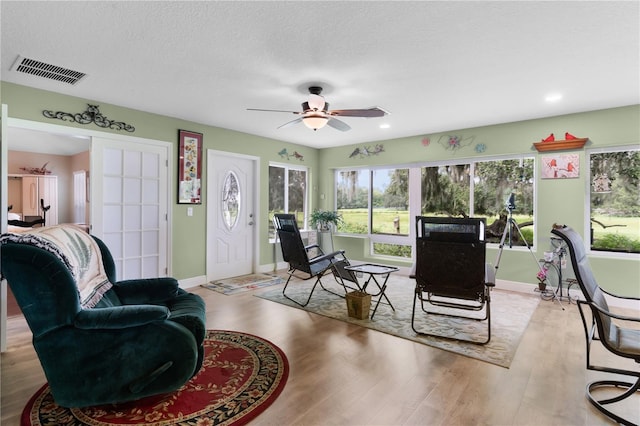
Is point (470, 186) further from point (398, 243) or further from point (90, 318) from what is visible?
point (90, 318)

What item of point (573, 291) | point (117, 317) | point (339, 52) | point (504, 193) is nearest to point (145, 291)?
point (117, 317)

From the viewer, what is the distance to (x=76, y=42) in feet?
8.22

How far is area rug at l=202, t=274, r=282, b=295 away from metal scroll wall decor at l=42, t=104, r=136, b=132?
2.45 m

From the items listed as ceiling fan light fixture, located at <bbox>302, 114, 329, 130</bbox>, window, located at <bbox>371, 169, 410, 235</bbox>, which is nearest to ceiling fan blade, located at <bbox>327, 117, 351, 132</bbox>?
ceiling fan light fixture, located at <bbox>302, 114, 329, 130</bbox>

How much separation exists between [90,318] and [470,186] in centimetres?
517

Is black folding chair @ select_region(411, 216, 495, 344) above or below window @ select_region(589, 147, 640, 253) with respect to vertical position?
below

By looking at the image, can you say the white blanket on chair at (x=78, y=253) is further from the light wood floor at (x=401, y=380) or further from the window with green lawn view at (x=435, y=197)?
the window with green lawn view at (x=435, y=197)

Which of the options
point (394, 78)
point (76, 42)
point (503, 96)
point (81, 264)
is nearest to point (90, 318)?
point (81, 264)

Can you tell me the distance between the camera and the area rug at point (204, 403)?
1844 mm

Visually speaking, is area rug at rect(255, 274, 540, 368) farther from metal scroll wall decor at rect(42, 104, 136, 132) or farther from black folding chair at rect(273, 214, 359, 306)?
metal scroll wall decor at rect(42, 104, 136, 132)

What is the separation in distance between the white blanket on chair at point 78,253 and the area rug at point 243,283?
7.57 ft

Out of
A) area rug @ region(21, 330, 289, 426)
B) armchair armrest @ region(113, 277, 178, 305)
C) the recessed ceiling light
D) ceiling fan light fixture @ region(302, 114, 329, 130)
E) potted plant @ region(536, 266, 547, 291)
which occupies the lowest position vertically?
area rug @ region(21, 330, 289, 426)

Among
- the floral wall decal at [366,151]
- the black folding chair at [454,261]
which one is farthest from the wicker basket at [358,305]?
the floral wall decal at [366,151]

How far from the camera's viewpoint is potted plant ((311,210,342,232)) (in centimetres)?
650
